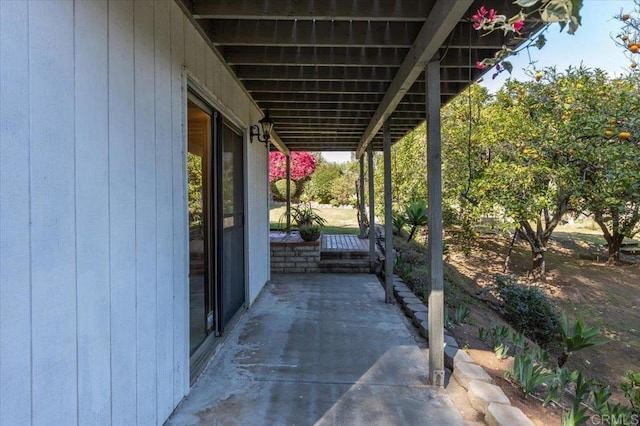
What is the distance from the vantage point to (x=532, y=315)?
201 inches

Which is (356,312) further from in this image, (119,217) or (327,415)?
(119,217)

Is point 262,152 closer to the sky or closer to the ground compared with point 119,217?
closer to the sky

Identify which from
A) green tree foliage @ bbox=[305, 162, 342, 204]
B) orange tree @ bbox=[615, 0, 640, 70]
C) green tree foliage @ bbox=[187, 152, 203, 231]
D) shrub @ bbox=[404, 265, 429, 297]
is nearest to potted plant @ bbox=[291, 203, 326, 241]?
shrub @ bbox=[404, 265, 429, 297]

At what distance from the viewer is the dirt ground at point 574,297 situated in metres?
3.13

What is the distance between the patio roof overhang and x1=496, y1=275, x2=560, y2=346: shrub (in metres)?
2.93

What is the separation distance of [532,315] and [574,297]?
4034 mm

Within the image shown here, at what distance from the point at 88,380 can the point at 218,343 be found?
195 centimetres

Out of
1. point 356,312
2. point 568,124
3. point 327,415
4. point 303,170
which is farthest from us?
point 303,170

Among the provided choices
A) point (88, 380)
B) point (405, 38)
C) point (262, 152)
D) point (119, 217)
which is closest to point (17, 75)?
point (119, 217)

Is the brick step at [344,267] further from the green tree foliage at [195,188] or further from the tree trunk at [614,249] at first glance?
the tree trunk at [614,249]

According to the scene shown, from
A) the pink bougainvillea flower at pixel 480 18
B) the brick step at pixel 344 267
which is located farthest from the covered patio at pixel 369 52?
the brick step at pixel 344 267

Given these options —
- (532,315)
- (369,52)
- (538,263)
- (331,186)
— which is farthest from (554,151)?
(331,186)

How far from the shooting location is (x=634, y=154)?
153 inches

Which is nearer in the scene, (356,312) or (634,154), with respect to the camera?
(634,154)
